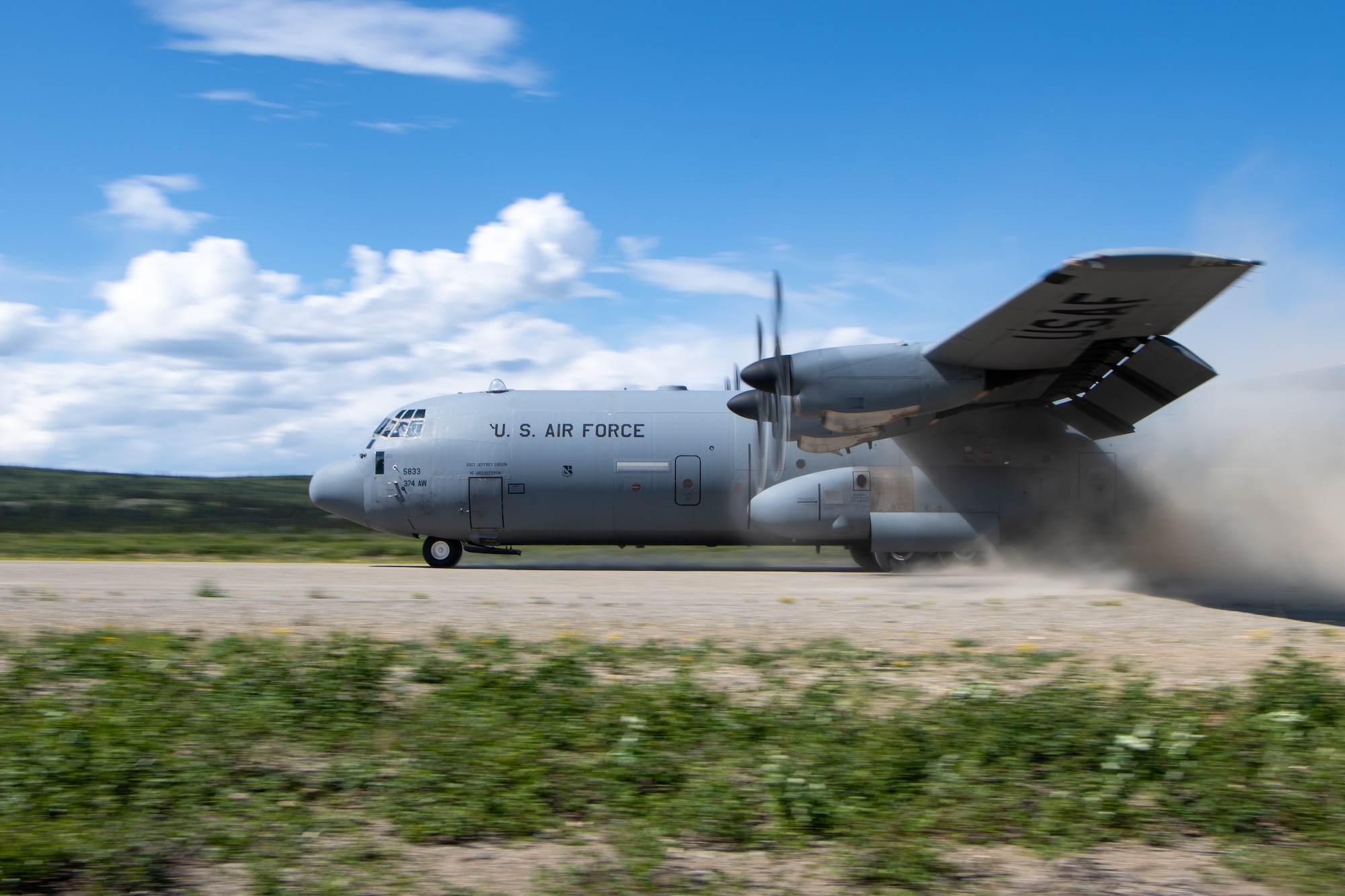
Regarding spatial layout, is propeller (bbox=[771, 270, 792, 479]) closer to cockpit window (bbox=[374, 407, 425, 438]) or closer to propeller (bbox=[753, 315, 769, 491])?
propeller (bbox=[753, 315, 769, 491])

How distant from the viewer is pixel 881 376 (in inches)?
531

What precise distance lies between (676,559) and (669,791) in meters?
17.6

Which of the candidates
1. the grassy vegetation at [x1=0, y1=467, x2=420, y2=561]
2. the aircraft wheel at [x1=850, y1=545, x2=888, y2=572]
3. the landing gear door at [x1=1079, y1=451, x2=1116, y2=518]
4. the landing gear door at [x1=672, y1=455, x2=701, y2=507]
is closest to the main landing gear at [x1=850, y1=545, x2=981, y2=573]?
the aircraft wheel at [x1=850, y1=545, x2=888, y2=572]

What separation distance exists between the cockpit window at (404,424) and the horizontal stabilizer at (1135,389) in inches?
441

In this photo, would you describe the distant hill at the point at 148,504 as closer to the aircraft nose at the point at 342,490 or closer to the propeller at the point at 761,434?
the aircraft nose at the point at 342,490

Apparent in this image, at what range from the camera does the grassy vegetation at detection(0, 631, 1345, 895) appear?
3.67 metres

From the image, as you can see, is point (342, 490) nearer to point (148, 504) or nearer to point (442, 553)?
point (442, 553)

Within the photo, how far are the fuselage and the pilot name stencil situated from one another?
0.08 feet

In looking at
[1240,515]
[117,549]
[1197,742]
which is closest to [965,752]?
[1197,742]

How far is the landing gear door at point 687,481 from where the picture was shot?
57.8 ft

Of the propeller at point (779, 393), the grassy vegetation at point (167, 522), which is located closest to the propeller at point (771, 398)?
the propeller at point (779, 393)

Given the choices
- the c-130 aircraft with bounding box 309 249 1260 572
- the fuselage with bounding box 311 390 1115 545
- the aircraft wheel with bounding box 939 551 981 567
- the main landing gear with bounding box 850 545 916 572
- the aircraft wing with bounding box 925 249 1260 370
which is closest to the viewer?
the aircraft wing with bounding box 925 249 1260 370

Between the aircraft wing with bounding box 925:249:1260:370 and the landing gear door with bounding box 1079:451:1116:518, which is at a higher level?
the aircraft wing with bounding box 925:249:1260:370

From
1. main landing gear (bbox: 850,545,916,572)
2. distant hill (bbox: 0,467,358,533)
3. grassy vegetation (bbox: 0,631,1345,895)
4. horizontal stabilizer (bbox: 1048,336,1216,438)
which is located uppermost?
horizontal stabilizer (bbox: 1048,336,1216,438)
